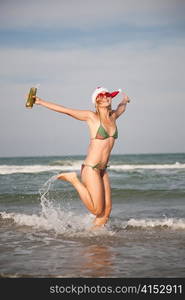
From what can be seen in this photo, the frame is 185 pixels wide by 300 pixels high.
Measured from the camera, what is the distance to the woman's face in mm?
6243

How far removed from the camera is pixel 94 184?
6.28 m

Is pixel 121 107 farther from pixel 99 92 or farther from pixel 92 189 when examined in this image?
pixel 92 189

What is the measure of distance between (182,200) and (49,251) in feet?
20.6

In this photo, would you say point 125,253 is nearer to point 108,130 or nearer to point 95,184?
point 95,184

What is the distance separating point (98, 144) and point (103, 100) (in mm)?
624

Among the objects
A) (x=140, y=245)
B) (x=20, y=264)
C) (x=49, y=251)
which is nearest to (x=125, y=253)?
(x=140, y=245)

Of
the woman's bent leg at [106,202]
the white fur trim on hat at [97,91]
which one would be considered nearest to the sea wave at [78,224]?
the woman's bent leg at [106,202]

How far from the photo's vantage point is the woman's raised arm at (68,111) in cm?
608

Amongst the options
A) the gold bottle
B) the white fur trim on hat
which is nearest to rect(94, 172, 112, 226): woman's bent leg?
the white fur trim on hat

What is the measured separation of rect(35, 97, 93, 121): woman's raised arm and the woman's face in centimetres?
18

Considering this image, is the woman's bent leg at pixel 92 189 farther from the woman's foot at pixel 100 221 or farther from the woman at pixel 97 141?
the woman's foot at pixel 100 221

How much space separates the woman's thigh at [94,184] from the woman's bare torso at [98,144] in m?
0.13

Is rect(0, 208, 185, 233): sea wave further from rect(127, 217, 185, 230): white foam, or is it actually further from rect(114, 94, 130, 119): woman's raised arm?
rect(114, 94, 130, 119): woman's raised arm

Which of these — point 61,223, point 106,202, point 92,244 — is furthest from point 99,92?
point 61,223
